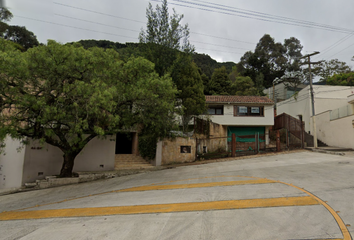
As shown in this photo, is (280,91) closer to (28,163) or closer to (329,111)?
(329,111)

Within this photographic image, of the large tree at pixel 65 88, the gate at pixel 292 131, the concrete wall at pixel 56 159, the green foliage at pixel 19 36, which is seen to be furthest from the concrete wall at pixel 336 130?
the green foliage at pixel 19 36

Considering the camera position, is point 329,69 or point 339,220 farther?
point 329,69

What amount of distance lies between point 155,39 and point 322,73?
115 ft

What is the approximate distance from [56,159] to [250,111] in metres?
18.7

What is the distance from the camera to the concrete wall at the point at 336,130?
59.7 ft

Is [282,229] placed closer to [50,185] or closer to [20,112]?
[20,112]

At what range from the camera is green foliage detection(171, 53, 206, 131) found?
16766 mm

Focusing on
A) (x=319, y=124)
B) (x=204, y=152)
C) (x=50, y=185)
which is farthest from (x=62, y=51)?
(x=319, y=124)

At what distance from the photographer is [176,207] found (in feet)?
18.2

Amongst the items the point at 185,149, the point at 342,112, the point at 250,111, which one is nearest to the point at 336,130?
the point at 342,112

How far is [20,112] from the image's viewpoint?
8125mm

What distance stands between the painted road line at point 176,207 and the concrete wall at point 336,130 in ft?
55.0

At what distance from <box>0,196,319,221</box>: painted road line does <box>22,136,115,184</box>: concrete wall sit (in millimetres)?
5849

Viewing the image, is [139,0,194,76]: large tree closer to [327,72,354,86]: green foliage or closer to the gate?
the gate
